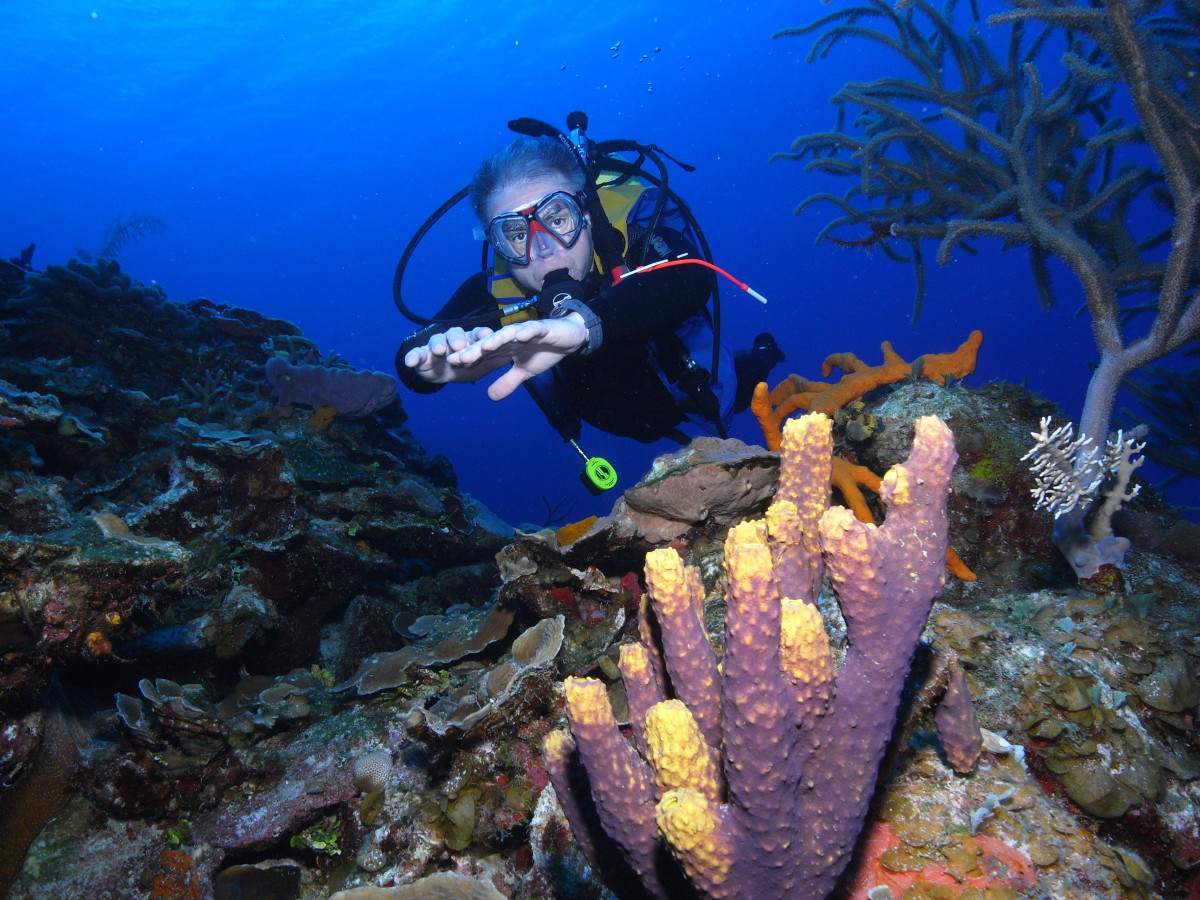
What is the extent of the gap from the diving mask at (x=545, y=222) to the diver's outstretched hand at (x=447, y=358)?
6.15ft

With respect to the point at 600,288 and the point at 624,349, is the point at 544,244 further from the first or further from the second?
the point at 624,349

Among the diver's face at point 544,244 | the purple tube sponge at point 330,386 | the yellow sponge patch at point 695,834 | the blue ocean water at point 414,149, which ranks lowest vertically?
the yellow sponge patch at point 695,834

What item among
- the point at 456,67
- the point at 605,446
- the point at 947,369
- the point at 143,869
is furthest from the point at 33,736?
the point at 605,446

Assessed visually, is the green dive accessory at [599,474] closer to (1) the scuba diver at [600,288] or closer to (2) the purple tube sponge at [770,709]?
(1) the scuba diver at [600,288]

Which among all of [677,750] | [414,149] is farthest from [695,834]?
[414,149]

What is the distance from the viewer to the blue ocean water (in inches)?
1984

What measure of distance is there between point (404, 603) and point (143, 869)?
303cm

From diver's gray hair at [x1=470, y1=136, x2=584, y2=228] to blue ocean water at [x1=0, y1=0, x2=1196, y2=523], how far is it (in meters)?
38.8

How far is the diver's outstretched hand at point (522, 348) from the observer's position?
263cm

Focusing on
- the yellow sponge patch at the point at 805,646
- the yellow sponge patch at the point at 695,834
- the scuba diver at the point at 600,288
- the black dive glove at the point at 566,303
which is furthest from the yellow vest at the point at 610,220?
the yellow sponge patch at the point at 695,834

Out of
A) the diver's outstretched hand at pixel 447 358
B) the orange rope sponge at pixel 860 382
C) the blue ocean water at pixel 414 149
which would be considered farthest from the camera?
the blue ocean water at pixel 414 149

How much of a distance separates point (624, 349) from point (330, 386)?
366cm

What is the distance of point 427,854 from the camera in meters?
2.48

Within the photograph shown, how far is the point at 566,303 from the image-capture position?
131 inches
